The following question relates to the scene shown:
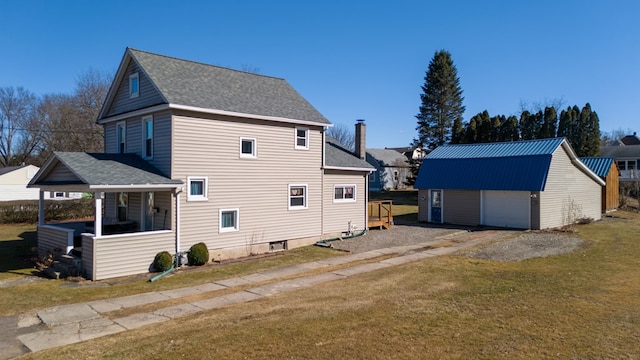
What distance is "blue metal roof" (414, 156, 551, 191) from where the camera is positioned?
82.2 feet

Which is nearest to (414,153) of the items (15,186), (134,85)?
(134,85)

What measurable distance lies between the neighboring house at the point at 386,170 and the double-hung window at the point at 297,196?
41132 millimetres

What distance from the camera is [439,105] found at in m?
55.2

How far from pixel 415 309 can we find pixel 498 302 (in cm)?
223

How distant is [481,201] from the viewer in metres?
27.4

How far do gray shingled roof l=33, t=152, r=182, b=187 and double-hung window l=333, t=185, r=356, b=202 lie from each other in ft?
29.6

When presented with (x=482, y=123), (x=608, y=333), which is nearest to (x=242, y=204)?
(x=608, y=333)

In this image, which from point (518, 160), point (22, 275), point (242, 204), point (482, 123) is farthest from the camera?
point (482, 123)

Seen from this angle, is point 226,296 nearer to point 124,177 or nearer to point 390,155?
point 124,177

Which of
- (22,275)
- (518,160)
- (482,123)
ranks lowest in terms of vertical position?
(22,275)

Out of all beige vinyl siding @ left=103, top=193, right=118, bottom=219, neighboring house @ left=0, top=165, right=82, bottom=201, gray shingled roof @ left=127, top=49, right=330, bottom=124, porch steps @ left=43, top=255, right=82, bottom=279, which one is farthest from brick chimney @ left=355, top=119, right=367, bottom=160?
neighboring house @ left=0, top=165, right=82, bottom=201

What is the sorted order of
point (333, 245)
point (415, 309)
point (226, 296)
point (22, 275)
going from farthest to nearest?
point (333, 245) < point (22, 275) < point (226, 296) < point (415, 309)

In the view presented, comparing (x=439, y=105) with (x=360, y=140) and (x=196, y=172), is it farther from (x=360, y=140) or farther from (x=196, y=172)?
(x=196, y=172)

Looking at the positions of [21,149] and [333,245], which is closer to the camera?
[333,245]
